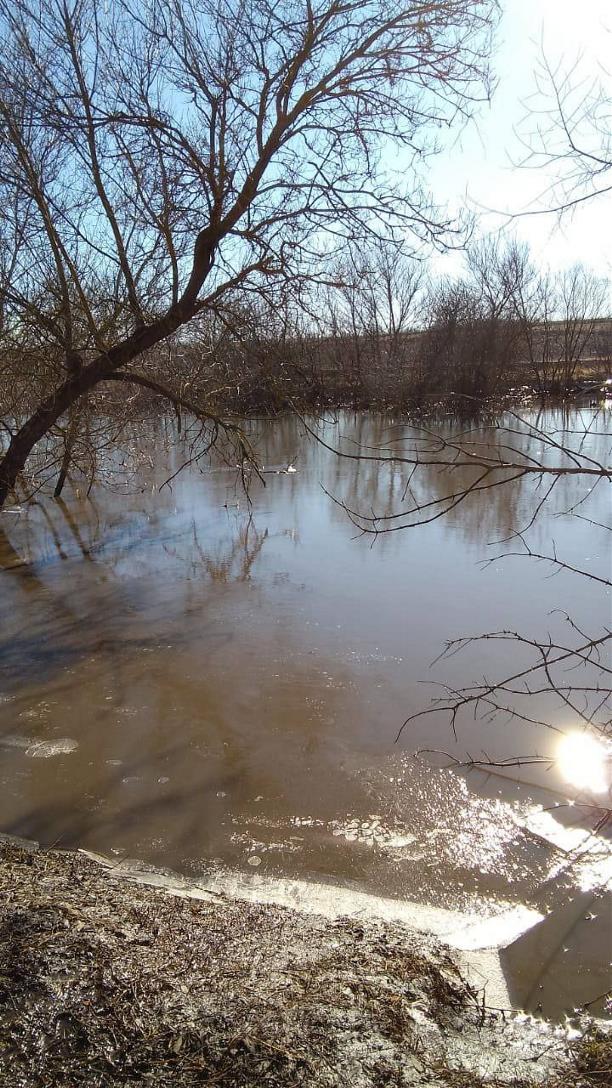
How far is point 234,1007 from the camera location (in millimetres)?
2086

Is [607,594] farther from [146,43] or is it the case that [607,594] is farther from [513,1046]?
[146,43]

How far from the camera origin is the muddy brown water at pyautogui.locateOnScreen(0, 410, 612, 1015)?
331cm

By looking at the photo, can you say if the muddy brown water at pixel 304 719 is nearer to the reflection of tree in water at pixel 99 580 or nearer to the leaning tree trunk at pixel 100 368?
the reflection of tree in water at pixel 99 580

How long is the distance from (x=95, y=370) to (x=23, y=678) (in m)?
3.56

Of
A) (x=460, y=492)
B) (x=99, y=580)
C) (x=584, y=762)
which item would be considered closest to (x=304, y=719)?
(x=584, y=762)

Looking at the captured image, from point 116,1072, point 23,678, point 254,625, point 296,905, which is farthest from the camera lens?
point 254,625

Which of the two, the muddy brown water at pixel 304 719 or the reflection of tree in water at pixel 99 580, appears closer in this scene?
the muddy brown water at pixel 304 719

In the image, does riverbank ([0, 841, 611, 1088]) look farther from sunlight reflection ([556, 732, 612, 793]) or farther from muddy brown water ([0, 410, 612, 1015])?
sunlight reflection ([556, 732, 612, 793])

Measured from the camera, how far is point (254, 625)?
21.0 ft

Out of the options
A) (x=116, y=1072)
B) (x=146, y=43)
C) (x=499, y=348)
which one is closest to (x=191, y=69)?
(x=146, y=43)

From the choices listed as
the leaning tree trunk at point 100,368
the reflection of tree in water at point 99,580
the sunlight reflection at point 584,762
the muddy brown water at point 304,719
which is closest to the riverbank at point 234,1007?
the muddy brown water at point 304,719

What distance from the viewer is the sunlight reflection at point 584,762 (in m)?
3.90

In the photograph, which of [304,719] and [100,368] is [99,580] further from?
[304,719]

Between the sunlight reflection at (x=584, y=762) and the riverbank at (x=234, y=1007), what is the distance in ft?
5.21
